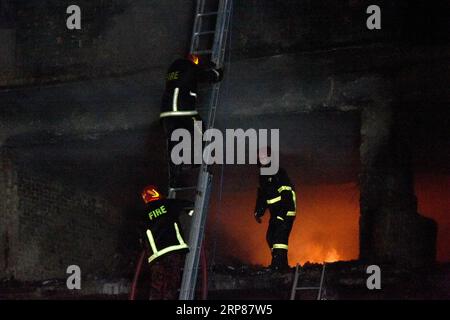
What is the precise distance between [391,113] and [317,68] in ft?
3.57

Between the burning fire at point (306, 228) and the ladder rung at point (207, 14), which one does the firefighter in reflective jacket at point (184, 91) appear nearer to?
the ladder rung at point (207, 14)

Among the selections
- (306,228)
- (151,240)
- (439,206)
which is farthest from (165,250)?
(439,206)

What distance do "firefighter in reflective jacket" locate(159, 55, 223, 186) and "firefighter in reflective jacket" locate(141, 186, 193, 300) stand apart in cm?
112

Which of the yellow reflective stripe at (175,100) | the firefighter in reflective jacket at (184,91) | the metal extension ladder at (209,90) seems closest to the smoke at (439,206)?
the metal extension ladder at (209,90)

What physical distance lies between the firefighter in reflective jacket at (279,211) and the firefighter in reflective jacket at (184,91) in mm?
1008

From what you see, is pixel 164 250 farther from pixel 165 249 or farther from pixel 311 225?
pixel 311 225

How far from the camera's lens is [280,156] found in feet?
40.5

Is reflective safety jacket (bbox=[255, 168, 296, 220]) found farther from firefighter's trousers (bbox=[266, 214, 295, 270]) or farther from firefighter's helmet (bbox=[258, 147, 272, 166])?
firefighter's helmet (bbox=[258, 147, 272, 166])

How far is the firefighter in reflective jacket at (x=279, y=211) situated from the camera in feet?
30.4

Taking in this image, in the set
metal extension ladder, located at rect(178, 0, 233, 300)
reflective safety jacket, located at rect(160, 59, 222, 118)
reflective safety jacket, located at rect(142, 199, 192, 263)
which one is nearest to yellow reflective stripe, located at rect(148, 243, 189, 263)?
reflective safety jacket, located at rect(142, 199, 192, 263)

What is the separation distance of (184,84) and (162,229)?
5.89 ft

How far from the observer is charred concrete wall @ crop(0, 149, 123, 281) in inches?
461
